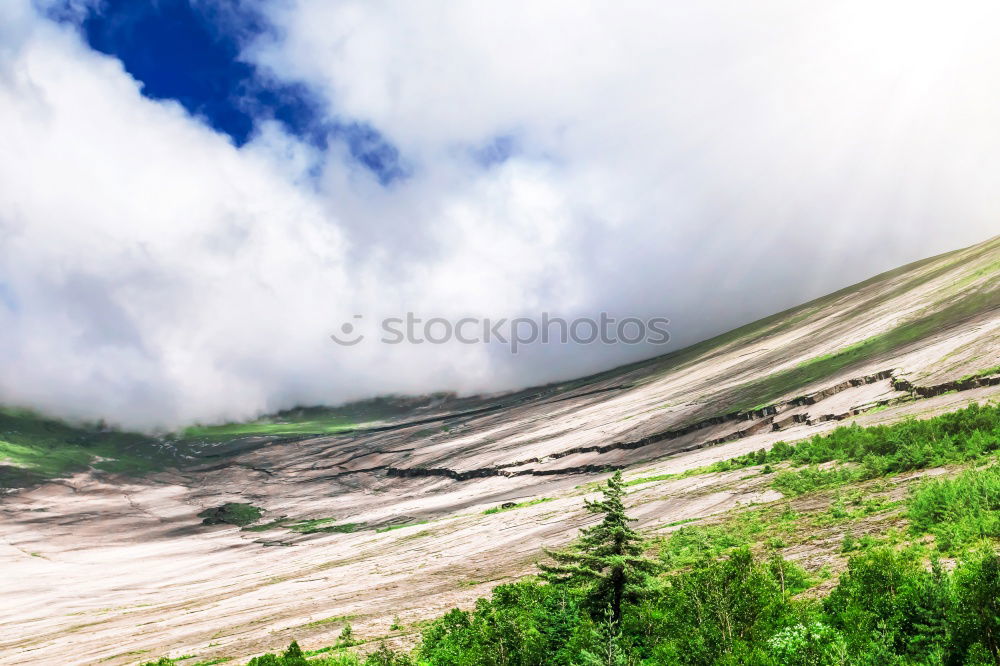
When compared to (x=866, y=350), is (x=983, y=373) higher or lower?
lower

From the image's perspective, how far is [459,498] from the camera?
11700 centimetres

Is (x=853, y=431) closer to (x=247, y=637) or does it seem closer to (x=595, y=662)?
(x=595, y=662)

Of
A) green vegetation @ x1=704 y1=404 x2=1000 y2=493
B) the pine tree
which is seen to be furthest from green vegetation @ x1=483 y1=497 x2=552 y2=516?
the pine tree

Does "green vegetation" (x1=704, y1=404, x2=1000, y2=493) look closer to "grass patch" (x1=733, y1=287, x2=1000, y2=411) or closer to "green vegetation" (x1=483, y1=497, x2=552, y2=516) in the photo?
"grass patch" (x1=733, y1=287, x2=1000, y2=411)

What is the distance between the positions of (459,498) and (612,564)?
296 feet

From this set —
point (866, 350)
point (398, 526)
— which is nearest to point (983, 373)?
point (866, 350)

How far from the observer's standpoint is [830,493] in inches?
1930

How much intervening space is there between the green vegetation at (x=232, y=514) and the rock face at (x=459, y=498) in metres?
1.54

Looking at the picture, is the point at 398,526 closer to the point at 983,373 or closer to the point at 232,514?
the point at 232,514

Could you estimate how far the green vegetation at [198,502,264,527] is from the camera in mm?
159250

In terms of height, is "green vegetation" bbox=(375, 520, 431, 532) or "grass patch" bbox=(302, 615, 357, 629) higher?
"green vegetation" bbox=(375, 520, 431, 532)

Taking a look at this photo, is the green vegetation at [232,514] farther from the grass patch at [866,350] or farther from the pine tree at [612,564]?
the pine tree at [612,564]

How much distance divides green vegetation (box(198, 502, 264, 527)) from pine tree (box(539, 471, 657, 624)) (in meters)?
145

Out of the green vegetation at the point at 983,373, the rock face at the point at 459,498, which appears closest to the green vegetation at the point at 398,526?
the rock face at the point at 459,498
